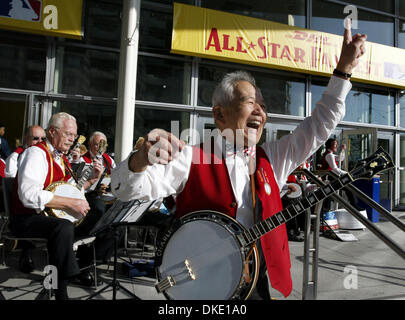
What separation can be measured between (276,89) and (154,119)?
3229 millimetres

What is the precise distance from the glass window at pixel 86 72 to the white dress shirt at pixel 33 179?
12.9ft

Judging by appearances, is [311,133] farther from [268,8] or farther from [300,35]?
[268,8]

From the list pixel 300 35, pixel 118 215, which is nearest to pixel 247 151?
pixel 118 215

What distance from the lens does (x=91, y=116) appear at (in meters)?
6.39

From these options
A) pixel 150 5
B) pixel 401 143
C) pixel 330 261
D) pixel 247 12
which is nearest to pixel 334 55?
pixel 247 12

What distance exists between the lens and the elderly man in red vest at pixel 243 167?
1.34m

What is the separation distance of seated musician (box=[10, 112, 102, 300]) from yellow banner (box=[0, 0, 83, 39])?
12.0ft

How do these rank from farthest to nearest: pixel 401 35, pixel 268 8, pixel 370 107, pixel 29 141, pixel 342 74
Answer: pixel 401 35 → pixel 370 107 → pixel 268 8 → pixel 29 141 → pixel 342 74

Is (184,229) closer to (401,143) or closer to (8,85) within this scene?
(8,85)

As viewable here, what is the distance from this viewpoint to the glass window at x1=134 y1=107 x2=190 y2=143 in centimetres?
662

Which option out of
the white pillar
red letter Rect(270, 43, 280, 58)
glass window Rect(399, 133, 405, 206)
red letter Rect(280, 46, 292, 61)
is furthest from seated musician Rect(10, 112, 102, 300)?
glass window Rect(399, 133, 405, 206)

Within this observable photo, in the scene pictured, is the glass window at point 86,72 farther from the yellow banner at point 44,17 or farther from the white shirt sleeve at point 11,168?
the white shirt sleeve at point 11,168
